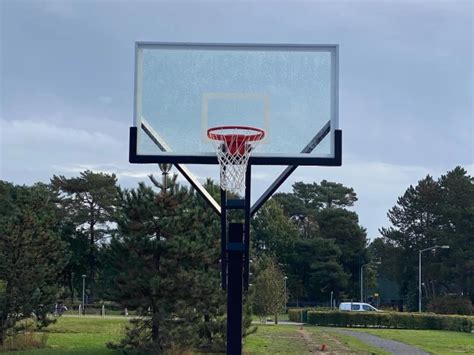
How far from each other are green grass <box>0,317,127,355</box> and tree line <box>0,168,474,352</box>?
4.39ft

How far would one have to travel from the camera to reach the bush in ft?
188

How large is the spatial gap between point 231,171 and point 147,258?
8637mm

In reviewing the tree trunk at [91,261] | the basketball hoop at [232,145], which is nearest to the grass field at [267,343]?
the basketball hoop at [232,145]

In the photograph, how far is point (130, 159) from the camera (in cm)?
1145

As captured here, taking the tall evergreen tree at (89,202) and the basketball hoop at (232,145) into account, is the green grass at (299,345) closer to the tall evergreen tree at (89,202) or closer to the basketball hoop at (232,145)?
the basketball hoop at (232,145)

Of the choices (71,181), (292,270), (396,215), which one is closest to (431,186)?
(396,215)

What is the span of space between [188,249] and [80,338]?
9.35m

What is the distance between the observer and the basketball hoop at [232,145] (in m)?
11.5

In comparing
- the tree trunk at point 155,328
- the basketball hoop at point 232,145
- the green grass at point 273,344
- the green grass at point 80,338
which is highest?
the basketball hoop at point 232,145

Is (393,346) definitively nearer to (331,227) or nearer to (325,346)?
(325,346)

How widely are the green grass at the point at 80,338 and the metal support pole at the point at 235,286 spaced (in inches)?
385

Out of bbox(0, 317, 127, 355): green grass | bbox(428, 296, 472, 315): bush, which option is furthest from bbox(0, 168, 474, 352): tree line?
bbox(428, 296, 472, 315): bush

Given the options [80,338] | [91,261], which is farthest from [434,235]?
[80,338]

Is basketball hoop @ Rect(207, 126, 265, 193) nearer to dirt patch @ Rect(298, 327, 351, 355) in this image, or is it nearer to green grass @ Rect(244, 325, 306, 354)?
green grass @ Rect(244, 325, 306, 354)
